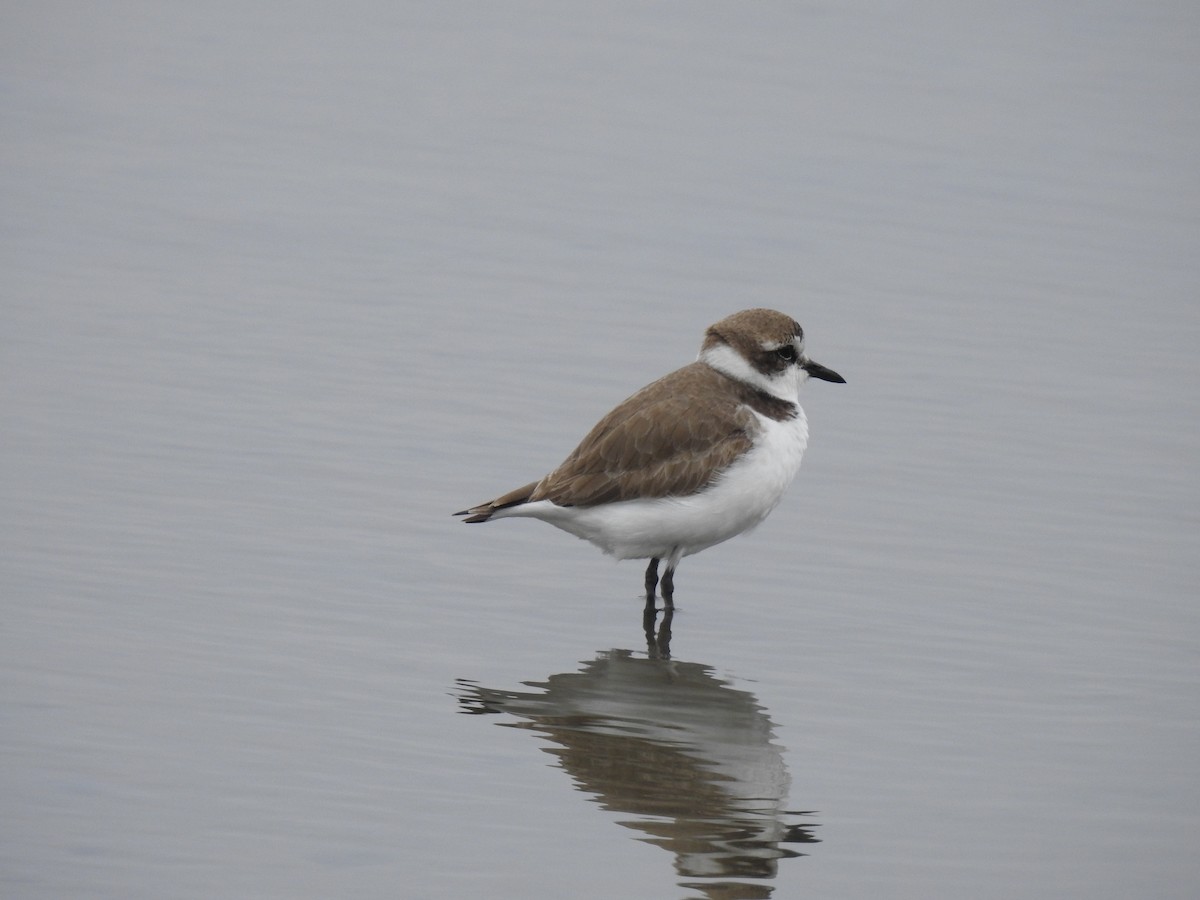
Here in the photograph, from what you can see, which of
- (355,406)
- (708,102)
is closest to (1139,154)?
(708,102)

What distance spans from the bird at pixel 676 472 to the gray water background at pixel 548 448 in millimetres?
539

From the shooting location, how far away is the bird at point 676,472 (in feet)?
36.4

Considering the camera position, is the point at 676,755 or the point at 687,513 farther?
the point at 687,513

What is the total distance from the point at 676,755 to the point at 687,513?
2.02 m

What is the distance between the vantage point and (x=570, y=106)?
22.9m

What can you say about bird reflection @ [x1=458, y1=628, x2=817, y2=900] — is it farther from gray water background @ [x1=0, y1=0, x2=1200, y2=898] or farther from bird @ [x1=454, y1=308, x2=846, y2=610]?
bird @ [x1=454, y1=308, x2=846, y2=610]

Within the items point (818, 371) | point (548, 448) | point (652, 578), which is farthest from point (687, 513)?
point (548, 448)

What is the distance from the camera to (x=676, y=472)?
1110cm

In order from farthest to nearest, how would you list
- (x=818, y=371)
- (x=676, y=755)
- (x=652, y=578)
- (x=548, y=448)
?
1. (x=548, y=448)
2. (x=818, y=371)
3. (x=652, y=578)
4. (x=676, y=755)

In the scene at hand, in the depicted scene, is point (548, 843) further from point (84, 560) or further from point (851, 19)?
point (851, 19)

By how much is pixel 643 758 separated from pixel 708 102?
1506 cm

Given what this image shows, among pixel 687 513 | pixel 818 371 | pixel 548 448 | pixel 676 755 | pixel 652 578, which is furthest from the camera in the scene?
pixel 548 448

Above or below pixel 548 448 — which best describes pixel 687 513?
above

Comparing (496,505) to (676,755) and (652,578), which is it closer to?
(652,578)
